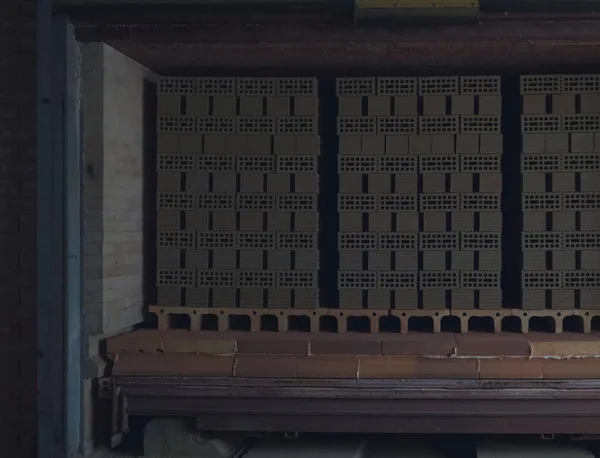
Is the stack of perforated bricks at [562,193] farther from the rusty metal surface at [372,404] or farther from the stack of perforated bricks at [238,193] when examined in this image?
the stack of perforated bricks at [238,193]

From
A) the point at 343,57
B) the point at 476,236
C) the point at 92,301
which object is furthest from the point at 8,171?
the point at 476,236

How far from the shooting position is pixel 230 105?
18.7ft

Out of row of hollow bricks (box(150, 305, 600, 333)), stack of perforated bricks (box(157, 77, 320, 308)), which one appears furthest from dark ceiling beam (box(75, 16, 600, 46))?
row of hollow bricks (box(150, 305, 600, 333))

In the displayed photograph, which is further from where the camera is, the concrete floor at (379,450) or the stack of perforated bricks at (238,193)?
the stack of perforated bricks at (238,193)

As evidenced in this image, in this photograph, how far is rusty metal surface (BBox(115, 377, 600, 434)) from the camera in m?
4.89

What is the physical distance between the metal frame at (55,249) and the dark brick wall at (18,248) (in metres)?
1.29

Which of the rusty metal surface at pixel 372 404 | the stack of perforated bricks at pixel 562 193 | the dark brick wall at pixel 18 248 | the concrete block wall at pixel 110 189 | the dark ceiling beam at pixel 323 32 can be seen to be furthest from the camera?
the dark brick wall at pixel 18 248

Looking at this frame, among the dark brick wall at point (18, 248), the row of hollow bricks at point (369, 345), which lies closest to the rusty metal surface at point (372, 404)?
the row of hollow bricks at point (369, 345)

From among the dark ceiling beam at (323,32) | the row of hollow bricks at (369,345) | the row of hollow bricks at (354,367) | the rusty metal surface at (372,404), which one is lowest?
the rusty metal surface at (372,404)

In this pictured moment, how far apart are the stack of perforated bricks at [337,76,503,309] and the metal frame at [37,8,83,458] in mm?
2180

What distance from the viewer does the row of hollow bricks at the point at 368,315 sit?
17.9 feet

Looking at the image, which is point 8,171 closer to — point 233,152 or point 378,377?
point 233,152

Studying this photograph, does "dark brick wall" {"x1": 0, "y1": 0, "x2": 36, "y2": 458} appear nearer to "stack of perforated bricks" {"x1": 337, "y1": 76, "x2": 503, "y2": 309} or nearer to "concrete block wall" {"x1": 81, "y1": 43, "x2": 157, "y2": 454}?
"concrete block wall" {"x1": 81, "y1": 43, "x2": 157, "y2": 454}

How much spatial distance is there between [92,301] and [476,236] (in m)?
3.13
